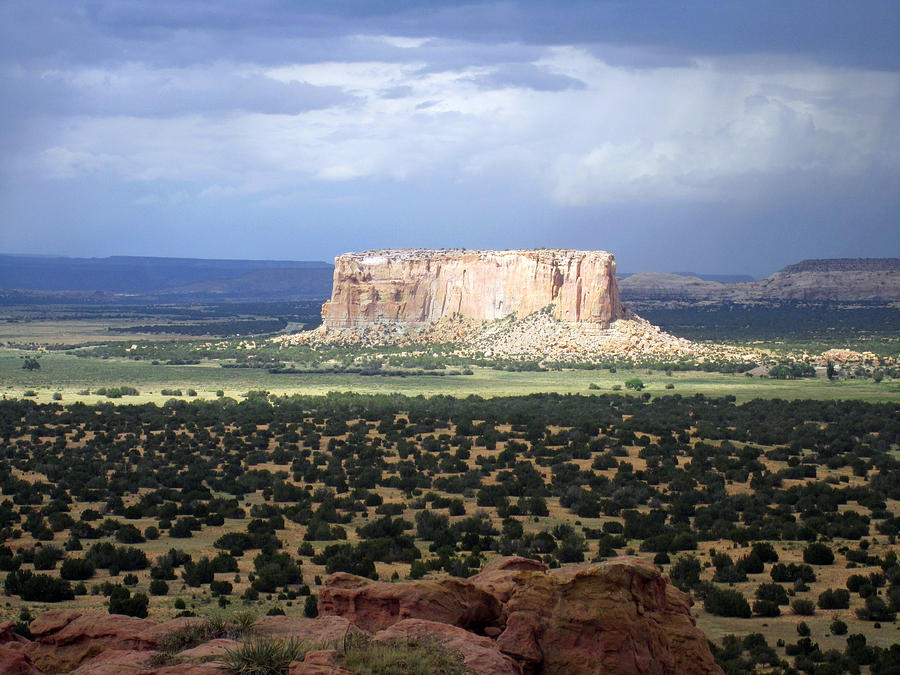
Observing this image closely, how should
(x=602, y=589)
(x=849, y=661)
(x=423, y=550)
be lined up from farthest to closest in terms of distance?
1. (x=423, y=550)
2. (x=849, y=661)
3. (x=602, y=589)

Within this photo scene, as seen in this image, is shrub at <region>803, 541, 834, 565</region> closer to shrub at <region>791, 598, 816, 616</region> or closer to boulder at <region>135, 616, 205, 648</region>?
shrub at <region>791, 598, 816, 616</region>

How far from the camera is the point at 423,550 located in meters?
23.9

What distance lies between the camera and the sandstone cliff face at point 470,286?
8912 centimetres

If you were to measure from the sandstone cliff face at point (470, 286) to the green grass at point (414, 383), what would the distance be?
1033 centimetres

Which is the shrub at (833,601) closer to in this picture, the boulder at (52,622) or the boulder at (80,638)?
the boulder at (80,638)

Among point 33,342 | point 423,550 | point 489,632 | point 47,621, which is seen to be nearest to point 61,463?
point 423,550

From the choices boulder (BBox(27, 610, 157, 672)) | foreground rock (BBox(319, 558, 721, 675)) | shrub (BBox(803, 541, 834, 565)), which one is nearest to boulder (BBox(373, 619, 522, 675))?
foreground rock (BBox(319, 558, 721, 675))

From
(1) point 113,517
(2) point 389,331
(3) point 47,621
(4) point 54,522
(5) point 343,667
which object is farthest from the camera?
(2) point 389,331

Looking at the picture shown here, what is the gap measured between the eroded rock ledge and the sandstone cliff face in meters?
74.8

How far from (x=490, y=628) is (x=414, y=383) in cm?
6108

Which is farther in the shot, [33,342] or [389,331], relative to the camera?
[33,342]

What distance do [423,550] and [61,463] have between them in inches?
681

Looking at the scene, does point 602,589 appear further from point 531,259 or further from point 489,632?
point 531,259

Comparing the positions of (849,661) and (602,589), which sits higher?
(602,589)
